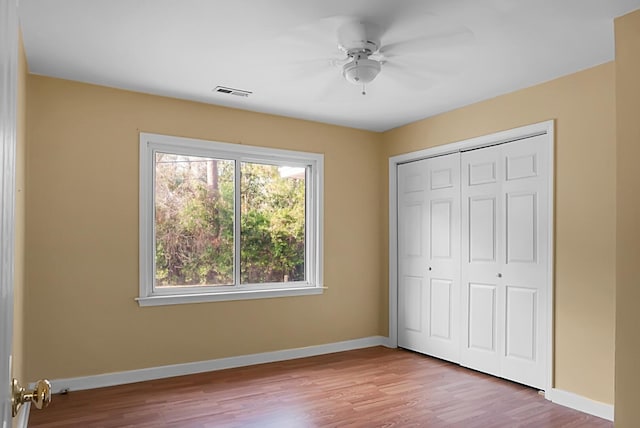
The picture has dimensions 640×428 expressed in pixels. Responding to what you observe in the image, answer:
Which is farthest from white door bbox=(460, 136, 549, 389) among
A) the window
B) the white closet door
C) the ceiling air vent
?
the ceiling air vent

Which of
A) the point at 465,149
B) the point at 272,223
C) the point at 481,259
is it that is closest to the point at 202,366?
the point at 272,223

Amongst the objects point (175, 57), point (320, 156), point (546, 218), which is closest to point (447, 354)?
point (546, 218)

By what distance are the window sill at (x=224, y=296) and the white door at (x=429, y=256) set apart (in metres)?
1.02

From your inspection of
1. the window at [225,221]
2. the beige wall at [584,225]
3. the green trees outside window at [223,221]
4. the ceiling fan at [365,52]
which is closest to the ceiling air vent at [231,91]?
A: the ceiling fan at [365,52]

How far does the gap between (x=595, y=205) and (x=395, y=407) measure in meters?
2.06

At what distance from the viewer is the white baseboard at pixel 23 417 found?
2785 millimetres

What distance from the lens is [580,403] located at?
3.45m

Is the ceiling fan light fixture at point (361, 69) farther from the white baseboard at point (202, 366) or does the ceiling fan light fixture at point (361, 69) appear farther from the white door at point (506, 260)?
the white baseboard at point (202, 366)

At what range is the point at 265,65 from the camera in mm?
3465

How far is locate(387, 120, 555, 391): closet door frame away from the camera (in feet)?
12.1

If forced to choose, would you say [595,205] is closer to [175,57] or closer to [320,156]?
[320,156]

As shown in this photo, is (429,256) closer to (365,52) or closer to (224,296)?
(224,296)

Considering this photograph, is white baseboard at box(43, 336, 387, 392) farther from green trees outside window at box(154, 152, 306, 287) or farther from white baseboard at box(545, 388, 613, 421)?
white baseboard at box(545, 388, 613, 421)

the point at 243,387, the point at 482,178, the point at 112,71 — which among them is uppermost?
the point at 112,71
